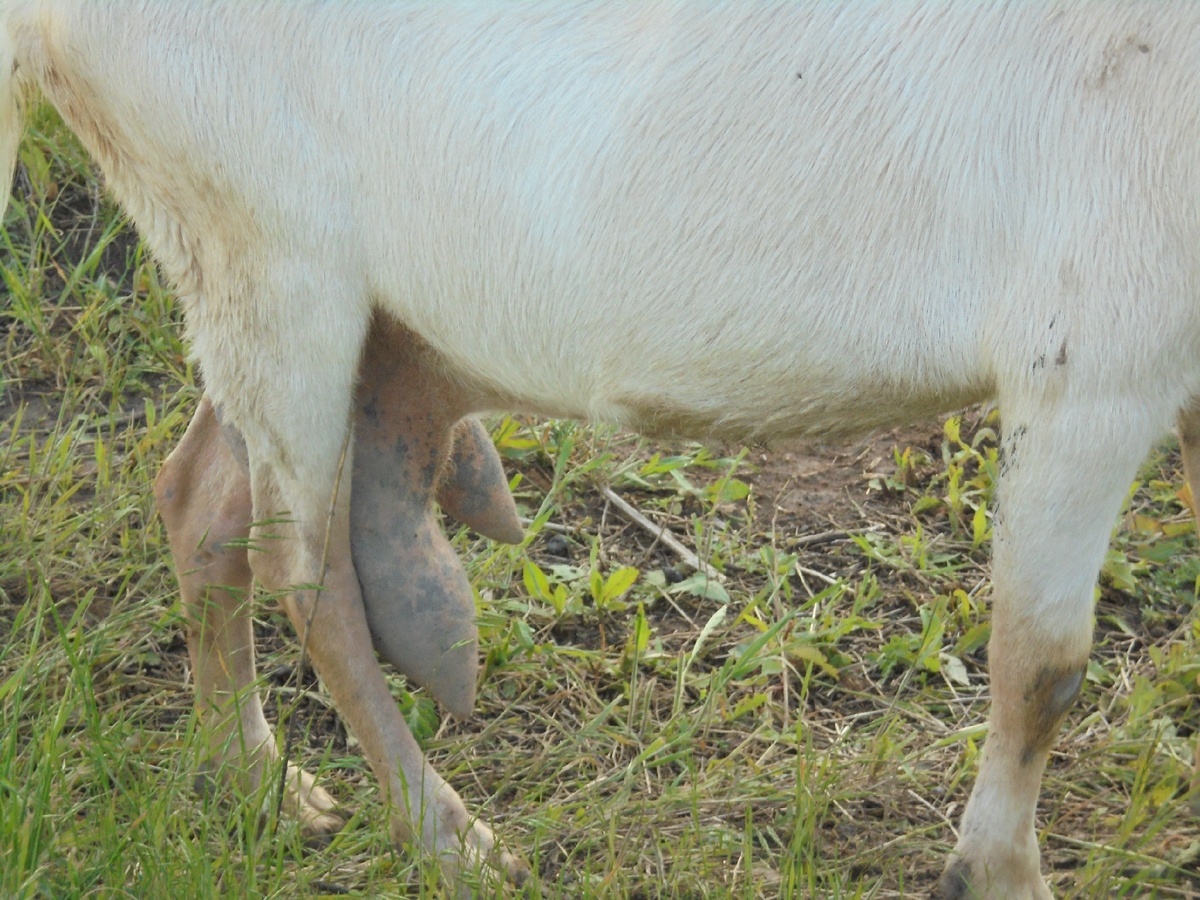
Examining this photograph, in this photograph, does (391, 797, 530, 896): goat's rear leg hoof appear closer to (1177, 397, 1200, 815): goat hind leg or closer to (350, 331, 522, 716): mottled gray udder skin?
(350, 331, 522, 716): mottled gray udder skin

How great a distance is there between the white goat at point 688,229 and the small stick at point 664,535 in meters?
0.99

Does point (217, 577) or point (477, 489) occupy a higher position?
point (477, 489)

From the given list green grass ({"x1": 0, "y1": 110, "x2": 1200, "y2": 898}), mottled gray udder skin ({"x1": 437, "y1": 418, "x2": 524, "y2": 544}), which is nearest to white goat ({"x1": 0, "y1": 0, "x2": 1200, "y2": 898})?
green grass ({"x1": 0, "y1": 110, "x2": 1200, "y2": 898})

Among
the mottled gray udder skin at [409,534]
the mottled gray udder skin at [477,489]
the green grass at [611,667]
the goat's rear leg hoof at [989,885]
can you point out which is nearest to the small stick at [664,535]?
the green grass at [611,667]

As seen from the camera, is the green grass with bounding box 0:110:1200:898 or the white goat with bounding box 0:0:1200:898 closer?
the white goat with bounding box 0:0:1200:898

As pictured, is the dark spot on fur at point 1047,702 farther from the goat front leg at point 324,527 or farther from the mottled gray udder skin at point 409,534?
the mottled gray udder skin at point 409,534

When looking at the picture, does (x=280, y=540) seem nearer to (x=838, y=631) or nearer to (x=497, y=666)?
(x=497, y=666)

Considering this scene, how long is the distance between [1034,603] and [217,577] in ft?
4.93

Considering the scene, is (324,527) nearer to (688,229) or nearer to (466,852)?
(466,852)

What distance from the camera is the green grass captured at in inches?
92.2

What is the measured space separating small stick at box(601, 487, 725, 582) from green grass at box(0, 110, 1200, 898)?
3cm

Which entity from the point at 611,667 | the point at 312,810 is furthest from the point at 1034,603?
the point at 312,810

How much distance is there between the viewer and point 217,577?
272 cm

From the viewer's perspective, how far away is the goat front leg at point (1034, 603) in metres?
2.02
